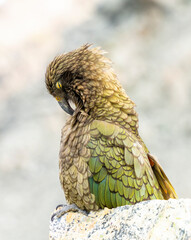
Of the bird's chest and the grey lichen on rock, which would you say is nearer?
the grey lichen on rock

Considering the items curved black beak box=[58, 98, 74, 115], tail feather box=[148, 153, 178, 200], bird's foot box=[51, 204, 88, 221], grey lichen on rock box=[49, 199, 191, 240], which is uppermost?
curved black beak box=[58, 98, 74, 115]

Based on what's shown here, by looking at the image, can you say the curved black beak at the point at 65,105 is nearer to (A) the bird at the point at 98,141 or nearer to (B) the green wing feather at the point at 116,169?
(A) the bird at the point at 98,141

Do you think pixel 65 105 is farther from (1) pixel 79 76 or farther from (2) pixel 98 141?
(2) pixel 98 141

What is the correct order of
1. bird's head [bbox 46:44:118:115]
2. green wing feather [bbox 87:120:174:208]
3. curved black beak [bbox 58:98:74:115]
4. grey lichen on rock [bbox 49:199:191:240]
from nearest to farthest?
grey lichen on rock [bbox 49:199:191:240], green wing feather [bbox 87:120:174:208], bird's head [bbox 46:44:118:115], curved black beak [bbox 58:98:74:115]

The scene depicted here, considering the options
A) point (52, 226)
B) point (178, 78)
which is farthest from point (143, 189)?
point (178, 78)

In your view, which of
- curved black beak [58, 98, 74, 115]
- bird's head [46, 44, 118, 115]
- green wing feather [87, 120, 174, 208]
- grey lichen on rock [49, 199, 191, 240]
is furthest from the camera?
A: curved black beak [58, 98, 74, 115]

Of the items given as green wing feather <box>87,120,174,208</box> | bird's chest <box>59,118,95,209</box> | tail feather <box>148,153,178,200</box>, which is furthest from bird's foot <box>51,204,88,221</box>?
tail feather <box>148,153,178,200</box>

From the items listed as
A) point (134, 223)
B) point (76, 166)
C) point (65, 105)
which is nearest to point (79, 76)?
point (65, 105)

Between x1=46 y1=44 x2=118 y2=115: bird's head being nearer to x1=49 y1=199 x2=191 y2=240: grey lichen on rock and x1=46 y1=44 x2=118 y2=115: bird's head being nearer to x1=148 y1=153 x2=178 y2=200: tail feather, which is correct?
x1=148 y1=153 x2=178 y2=200: tail feather

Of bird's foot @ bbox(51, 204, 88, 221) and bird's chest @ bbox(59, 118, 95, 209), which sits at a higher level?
A: bird's chest @ bbox(59, 118, 95, 209)

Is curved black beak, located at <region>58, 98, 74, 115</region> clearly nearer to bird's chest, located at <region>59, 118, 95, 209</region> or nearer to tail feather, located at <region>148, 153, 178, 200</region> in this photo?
bird's chest, located at <region>59, 118, 95, 209</region>
